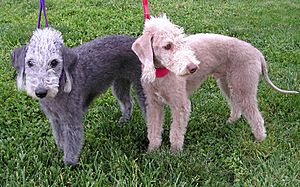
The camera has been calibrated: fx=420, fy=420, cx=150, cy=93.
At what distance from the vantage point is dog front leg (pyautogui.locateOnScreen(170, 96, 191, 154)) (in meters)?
4.00

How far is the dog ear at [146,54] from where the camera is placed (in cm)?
360

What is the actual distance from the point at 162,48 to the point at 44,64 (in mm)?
1031

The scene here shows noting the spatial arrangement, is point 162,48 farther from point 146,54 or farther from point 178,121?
point 178,121

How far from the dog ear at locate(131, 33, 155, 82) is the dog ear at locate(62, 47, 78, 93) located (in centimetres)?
56

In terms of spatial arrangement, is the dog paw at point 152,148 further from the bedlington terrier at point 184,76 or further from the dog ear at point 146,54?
the dog ear at point 146,54

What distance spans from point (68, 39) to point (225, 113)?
322cm

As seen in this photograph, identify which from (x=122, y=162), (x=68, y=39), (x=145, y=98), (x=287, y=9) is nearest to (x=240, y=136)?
(x=145, y=98)

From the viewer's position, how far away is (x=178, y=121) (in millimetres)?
4031

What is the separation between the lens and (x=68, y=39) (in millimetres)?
6969

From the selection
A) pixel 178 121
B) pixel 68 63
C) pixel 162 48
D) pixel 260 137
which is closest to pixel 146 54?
pixel 162 48

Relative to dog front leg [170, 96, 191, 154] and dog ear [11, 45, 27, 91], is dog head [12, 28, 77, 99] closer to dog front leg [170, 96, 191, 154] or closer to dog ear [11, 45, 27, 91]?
dog ear [11, 45, 27, 91]

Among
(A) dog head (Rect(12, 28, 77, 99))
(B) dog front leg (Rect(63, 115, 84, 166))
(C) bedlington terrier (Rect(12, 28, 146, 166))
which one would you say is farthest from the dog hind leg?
(A) dog head (Rect(12, 28, 77, 99))

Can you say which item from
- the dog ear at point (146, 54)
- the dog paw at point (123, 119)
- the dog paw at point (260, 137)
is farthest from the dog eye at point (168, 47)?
the dog paw at point (260, 137)

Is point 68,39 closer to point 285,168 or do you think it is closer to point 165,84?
point 165,84
